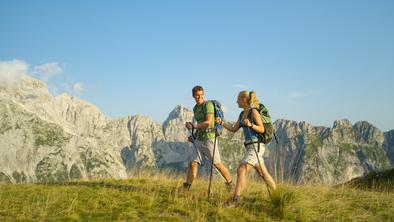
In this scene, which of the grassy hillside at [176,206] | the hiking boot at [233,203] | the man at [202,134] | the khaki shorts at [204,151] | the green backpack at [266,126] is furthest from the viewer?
the khaki shorts at [204,151]

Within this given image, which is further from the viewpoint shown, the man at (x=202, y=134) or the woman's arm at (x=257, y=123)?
the man at (x=202, y=134)

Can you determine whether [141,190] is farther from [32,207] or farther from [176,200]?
[32,207]

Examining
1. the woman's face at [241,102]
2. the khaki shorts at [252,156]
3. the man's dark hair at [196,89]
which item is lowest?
the khaki shorts at [252,156]

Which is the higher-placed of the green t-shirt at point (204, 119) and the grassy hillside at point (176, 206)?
the green t-shirt at point (204, 119)

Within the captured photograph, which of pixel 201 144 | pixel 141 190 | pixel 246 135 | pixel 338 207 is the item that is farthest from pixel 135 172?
pixel 338 207

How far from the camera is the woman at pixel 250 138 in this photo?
32.3 feet

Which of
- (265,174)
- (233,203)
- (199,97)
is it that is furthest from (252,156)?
(199,97)

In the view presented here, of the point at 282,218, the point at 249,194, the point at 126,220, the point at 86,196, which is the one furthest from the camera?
the point at 249,194

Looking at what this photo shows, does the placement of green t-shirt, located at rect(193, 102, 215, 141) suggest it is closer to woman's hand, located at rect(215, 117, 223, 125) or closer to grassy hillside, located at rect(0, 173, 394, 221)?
woman's hand, located at rect(215, 117, 223, 125)

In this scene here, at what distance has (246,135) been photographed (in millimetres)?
10305

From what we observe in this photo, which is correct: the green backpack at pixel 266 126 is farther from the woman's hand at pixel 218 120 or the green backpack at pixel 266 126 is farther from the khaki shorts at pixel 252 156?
the woman's hand at pixel 218 120

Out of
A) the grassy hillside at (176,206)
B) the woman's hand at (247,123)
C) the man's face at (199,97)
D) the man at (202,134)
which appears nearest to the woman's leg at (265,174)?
the grassy hillside at (176,206)

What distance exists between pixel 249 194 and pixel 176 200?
108 inches

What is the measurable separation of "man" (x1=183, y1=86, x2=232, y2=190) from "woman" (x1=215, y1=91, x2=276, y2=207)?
550mm
